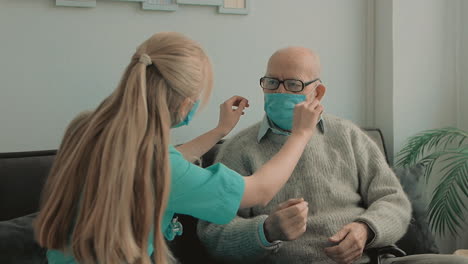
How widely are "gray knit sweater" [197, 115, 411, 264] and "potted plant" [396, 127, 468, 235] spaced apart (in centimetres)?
58

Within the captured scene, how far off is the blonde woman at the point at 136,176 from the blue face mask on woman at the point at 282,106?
0.60m

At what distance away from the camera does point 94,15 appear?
2.19m

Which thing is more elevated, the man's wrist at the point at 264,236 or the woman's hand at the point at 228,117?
the woman's hand at the point at 228,117

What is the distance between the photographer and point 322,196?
1.99 m

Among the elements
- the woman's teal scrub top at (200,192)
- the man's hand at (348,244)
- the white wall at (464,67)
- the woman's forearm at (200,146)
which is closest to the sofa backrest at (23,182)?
the woman's forearm at (200,146)

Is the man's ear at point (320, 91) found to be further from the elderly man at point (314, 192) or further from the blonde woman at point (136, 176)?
the blonde woman at point (136, 176)

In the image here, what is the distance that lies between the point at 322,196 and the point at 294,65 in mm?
458

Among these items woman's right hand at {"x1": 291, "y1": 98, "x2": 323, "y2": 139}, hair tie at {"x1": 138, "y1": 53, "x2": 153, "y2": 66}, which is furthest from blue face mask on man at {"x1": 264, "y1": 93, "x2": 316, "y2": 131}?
hair tie at {"x1": 138, "y1": 53, "x2": 153, "y2": 66}

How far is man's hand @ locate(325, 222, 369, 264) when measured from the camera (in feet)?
5.85

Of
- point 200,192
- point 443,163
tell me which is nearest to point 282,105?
point 200,192

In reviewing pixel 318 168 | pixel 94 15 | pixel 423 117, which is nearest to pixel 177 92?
pixel 318 168

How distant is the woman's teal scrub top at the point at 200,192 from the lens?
134 centimetres

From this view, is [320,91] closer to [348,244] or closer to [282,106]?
[282,106]

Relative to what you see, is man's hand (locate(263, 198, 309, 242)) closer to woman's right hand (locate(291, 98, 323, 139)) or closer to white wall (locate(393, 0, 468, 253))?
woman's right hand (locate(291, 98, 323, 139))
